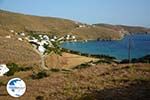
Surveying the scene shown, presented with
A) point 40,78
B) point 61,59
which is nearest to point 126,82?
point 40,78

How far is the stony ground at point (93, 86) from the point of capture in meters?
23.9

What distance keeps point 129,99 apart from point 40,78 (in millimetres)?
13650
